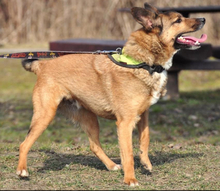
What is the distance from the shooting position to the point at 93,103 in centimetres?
460

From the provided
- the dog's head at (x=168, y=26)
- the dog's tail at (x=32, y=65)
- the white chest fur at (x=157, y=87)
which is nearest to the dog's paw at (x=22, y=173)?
the dog's tail at (x=32, y=65)

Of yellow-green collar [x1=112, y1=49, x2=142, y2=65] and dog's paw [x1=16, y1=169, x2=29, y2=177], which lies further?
yellow-green collar [x1=112, y1=49, x2=142, y2=65]

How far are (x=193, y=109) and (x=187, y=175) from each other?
4.67 meters

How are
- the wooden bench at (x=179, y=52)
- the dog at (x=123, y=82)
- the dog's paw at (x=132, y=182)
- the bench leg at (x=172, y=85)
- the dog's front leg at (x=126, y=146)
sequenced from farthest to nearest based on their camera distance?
1. the bench leg at (x=172, y=85)
2. the wooden bench at (x=179, y=52)
3. the dog at (x=123, y=82)
4. the dog's front leg at (x=126, y=146)
5. the dog's paw at (x=132, y=182)

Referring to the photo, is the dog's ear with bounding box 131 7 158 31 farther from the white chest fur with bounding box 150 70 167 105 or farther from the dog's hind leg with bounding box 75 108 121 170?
the dog's hind leg with bounding box 75 108 121 170

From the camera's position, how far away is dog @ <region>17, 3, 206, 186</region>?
4273 millimetres

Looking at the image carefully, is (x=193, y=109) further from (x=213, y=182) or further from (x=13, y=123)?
(x=213, y=182)

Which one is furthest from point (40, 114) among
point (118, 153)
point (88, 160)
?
point (118, 153)

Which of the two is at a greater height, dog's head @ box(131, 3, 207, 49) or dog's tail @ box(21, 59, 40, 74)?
dog's head @ box(131, 3, 207, 49)

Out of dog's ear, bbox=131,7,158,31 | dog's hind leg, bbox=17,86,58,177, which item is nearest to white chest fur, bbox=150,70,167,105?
dog's ear, bbox=131,7,158,31

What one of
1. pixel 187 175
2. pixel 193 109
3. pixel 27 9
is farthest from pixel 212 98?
pixel 27 9

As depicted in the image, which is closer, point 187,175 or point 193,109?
point 187,175

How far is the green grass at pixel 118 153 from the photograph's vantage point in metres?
4.17

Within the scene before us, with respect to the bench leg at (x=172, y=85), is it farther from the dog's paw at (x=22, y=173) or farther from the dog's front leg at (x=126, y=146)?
the dog's paw at (x=22, y=173)
